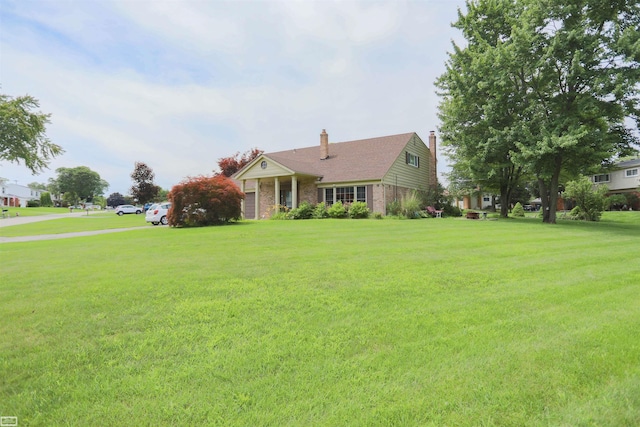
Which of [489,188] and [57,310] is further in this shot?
[489,188]

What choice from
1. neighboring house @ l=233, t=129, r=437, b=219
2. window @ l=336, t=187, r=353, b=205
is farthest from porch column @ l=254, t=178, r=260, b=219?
window @ l=336, t=187, r=353, b=205

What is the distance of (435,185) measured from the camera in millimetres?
24844

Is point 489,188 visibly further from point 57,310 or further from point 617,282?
point 57,310

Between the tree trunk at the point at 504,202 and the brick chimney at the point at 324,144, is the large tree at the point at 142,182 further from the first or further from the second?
the tree trunk at the point at 504,202

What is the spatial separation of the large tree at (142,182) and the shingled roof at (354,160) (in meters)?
27.3

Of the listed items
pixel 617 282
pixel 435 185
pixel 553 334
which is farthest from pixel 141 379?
pixel 435 185

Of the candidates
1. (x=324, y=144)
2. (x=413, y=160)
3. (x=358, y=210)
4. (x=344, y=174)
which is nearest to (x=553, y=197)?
(x=413, y=160)

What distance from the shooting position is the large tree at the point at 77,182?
8644 cm

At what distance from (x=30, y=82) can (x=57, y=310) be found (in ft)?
20.7

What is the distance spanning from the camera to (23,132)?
84.4ft

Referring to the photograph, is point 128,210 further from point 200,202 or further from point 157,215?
point 200,202

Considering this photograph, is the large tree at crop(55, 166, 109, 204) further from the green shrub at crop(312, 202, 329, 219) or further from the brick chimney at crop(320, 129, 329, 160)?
the green shrub at crop(312, 202, 329, 219)

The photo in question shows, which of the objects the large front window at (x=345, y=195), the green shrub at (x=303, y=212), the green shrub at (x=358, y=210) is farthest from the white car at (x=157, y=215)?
the green shrub at (x=358, y=210)

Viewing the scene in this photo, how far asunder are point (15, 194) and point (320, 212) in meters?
93.2
